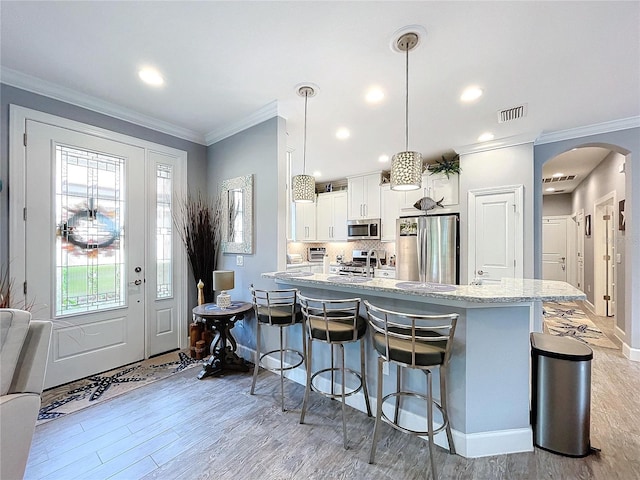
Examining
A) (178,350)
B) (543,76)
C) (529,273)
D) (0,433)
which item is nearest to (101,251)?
(178,350)

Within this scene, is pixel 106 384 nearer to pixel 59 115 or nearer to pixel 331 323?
pixel 331 323

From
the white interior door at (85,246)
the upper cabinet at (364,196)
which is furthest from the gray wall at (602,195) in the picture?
the white interior door at (85,246)

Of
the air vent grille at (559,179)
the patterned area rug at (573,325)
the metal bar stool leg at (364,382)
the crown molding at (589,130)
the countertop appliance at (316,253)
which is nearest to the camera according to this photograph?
the metal bar stool leg at (364,382)

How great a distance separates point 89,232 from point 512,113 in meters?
4.39

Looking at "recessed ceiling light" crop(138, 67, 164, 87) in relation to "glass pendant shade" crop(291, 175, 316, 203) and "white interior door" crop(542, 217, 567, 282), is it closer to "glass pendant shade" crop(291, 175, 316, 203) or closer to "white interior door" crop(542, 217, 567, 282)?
"glass pendant shade" crop(291, 175, 316, 203)

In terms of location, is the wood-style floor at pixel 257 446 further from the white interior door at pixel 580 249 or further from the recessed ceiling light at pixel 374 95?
the white interior door at pixel 580 249

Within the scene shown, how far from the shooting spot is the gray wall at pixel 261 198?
2.92m

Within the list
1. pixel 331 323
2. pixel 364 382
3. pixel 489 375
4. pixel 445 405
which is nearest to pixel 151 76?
pixel 331 323

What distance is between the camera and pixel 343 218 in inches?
224

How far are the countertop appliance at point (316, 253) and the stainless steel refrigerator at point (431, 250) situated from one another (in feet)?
6.46

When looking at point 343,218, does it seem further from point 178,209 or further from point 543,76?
point 543,76

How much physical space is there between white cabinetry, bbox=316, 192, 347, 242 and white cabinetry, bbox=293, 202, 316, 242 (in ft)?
0.36

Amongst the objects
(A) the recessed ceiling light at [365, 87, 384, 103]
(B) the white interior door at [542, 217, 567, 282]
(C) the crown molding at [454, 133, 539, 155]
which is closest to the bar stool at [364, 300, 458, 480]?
(A) the recessed ceiling light at [365, 87, 384, 103]

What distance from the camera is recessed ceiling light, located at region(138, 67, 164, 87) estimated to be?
89.0 inches
